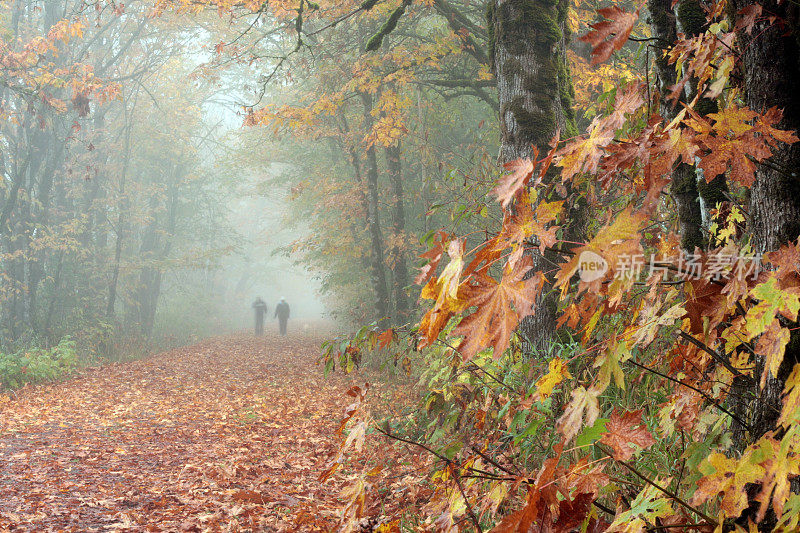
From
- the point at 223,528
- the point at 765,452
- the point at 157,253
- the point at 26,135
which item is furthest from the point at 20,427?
the point at 157,253

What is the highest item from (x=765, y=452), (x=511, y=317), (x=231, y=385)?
(x=511, y=317)

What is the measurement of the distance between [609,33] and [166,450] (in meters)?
5.94

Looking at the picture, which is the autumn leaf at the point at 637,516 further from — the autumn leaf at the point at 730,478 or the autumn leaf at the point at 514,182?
the autumn leaf at the point at 514,182

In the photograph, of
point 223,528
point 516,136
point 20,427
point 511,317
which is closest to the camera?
point 511,317

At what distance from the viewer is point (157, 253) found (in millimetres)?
23047

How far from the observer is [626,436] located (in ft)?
5.10

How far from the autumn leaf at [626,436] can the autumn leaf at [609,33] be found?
39.5 inches

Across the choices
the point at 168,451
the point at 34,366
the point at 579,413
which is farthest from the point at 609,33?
the point at 34,366

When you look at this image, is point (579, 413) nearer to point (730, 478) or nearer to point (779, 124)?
point (730, 478)

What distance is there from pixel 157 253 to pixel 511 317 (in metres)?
24.5

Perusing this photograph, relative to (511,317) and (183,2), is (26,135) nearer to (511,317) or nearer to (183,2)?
(183,2)

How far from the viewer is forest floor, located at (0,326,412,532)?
374 centimetres

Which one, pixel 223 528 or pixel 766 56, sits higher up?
pixel 766 56

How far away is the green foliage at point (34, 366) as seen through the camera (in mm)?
9680
